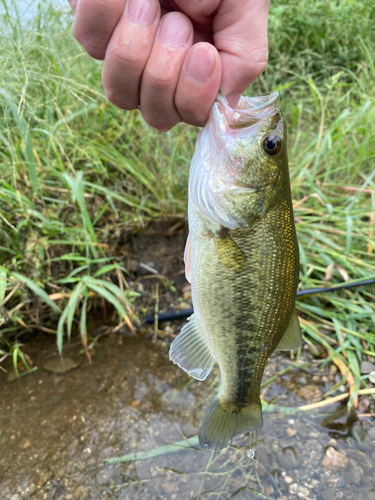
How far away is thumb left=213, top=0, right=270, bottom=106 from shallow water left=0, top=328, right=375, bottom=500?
6.71ft

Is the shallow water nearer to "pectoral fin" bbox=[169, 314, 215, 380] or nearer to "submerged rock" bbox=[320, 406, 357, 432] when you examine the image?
"submerged rock" bbox=[320, 406, 357, 432]

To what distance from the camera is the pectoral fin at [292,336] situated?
143cm

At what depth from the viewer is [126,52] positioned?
3.45ft

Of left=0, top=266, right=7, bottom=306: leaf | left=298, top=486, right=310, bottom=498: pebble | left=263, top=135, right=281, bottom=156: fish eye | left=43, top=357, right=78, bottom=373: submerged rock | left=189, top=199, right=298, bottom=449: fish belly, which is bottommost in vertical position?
left=298, top=486, right=310, bottom=498: pebble

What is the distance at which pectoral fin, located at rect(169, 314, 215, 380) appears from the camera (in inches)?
58.4

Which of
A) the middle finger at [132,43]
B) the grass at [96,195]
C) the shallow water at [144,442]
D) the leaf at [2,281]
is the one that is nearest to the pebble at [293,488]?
the shallow water at [144,442]

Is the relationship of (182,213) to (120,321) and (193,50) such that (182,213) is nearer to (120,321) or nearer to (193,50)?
(120,321)

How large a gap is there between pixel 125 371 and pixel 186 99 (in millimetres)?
2053

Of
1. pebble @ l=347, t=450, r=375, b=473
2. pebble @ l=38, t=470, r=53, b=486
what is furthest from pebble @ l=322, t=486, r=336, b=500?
pebble @ l=38, t=470, r=53, b=486

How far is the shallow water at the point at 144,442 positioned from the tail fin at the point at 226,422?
874 millimetres

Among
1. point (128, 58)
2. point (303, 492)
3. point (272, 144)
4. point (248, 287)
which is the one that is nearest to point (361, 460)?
point (303, 492)

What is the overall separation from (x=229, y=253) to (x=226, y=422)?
0.71 meters

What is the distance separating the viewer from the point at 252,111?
127 cm

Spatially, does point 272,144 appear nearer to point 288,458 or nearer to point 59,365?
point 288,458
